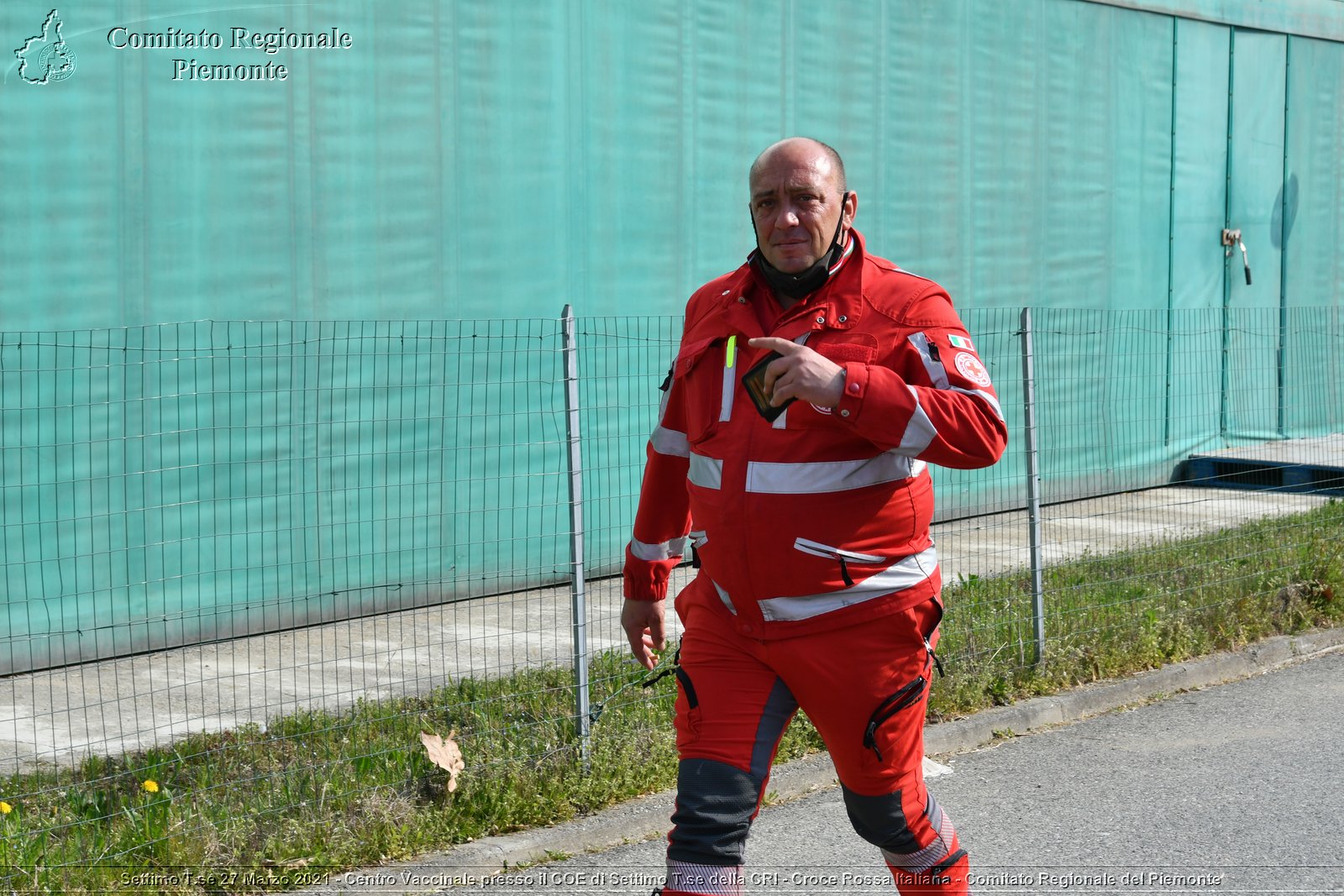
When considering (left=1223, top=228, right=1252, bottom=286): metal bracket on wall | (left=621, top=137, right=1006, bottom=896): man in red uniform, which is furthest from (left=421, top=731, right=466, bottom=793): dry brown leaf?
(left=1223, top=228, right=1252, bottom=286): metal bracket on wall

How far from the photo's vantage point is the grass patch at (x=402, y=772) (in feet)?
15.2

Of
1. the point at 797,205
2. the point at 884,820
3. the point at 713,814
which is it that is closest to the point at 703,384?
the point at 797,205

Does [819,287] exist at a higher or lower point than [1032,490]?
higher

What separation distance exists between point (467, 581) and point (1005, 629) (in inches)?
117

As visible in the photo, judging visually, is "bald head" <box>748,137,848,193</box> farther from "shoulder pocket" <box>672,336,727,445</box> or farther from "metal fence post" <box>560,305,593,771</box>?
"metal fence post" <box>560,305,593,771</box>

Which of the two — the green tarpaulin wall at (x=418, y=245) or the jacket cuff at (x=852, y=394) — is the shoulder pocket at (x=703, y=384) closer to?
the jacket cuff at (x=852, y=394)

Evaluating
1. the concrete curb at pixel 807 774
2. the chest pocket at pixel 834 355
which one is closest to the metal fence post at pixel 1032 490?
the concrete curb at pixel 807 774

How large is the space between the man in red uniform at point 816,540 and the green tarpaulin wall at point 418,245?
3.45 meters

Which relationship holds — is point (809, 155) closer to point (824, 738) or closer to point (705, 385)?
point (705, 385)

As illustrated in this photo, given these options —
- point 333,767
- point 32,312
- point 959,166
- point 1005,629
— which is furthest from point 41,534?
point 959,166

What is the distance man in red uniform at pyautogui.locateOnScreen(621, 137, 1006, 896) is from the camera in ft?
11.1

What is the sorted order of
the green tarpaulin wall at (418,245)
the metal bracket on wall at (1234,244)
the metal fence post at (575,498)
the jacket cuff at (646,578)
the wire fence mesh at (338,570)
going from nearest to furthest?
the jacket cuff at (646,578) → the wire fence mesh at (338,570) → the metal fence post at (575,498) → the green tarpaulin wall at (418,245) → the metal bracket on wall at (1234,244)

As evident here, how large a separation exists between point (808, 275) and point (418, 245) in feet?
18.6

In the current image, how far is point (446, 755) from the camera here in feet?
17.5
